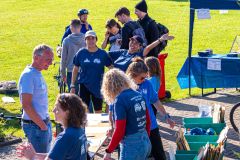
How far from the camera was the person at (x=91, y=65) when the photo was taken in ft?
33.2

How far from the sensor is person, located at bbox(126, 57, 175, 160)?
25.3 ft

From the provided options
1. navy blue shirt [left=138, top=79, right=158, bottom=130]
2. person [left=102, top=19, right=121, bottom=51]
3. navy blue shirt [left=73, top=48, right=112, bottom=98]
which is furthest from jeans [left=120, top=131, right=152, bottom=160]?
person [left=102, top=19, right=121, bottom=51]

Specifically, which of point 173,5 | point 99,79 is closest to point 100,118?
point 99,79

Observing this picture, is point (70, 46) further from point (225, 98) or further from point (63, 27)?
point (63, 27)

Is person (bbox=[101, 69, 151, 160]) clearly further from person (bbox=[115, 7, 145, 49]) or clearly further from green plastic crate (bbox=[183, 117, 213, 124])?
person (bbox=[115, 7, 145, 49])

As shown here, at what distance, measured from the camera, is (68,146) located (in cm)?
568

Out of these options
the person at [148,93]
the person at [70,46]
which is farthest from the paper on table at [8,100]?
the person at [148,93]

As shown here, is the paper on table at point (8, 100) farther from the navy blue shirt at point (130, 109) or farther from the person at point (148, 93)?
the navy blue shirt at point (130, 109)

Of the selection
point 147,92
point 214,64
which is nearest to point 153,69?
point 147,92

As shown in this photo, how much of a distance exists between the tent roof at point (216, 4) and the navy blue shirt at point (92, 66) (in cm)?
483

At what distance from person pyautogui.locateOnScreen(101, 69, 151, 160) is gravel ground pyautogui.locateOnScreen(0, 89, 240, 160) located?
3.30m

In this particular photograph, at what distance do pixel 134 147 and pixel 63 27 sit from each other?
2479cm

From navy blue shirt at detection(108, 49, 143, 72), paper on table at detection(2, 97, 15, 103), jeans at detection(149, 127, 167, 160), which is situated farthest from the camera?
paper on table at detection(2, 97, 15, 103)

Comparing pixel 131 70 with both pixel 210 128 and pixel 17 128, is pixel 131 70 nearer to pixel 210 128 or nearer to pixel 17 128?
pixel 210 128
